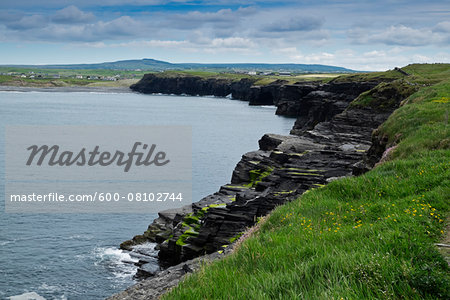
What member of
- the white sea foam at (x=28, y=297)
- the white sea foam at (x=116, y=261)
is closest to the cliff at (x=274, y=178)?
the white sea foam at (x=116, y=261)

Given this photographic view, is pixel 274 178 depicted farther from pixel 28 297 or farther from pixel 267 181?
pixel 28 297

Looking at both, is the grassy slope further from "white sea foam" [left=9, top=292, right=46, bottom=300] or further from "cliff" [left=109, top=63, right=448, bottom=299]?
"white sea foam" [left=9, top=292, right=46, bottom=300]

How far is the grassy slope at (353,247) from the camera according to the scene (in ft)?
19.5

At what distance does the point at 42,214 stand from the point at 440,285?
43484mm

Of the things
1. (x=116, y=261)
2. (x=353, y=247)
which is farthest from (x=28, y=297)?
(x=353, y=247)

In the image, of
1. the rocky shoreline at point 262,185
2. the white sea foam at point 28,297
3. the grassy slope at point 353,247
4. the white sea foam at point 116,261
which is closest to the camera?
the grassy slope at point 353,247

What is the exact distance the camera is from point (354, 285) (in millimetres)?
5855

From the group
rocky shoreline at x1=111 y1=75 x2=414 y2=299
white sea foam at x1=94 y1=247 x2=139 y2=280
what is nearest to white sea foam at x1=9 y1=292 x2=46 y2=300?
white sea foam at x1=94 y1=247 x2=139 y2=280

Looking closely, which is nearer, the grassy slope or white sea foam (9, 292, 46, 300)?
the grassy slope

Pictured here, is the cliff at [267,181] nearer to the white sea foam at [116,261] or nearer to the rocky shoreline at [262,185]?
the rocky shoreline at [262,185]

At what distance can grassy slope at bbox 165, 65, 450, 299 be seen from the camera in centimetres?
593

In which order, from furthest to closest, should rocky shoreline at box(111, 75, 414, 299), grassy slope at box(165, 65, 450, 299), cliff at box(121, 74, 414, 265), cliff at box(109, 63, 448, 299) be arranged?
cliff at box(121, 74, 414, 265), rocky shoreline at box(111, 75, 414, 299), cliff at box(109, 63, 448, 299), grassy slope at box(165, 65, 450, 299)

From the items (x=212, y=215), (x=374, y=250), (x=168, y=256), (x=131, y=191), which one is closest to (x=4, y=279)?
(x=168, y=256)

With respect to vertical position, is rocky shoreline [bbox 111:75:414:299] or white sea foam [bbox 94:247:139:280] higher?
rocky shoreline [bbox 111:75:414:299]
